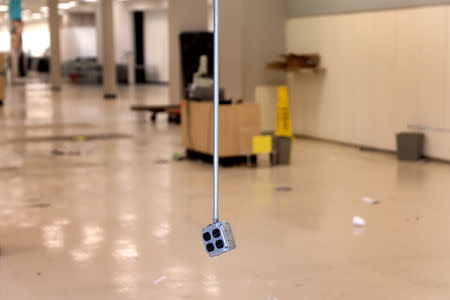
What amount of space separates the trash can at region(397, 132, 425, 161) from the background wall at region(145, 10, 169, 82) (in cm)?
2447

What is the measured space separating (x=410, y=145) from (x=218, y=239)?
7125 millimetres

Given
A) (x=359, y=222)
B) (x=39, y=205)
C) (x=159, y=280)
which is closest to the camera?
(x=159, y=280)

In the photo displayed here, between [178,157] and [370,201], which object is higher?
[178,157]

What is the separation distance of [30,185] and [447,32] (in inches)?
239

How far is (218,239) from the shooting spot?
312 centimetres

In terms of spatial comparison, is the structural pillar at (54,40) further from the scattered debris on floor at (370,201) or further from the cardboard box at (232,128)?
the scattered debris on floor at (370,201)

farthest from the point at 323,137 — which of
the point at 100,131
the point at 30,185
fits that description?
the point at 30,185

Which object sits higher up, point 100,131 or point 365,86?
point 365,86

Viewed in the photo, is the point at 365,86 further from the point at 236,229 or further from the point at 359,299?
the point at 359,299

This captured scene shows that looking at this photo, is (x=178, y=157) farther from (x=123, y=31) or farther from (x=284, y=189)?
(x=123, y=31)

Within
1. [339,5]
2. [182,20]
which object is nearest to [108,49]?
[182,20]

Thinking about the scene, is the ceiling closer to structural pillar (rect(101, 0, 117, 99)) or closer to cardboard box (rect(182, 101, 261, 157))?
structural pillar (rect(101, 0, 117, 99))

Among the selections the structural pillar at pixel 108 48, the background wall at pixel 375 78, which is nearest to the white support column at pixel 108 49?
the structural pillar at pixel 108 48

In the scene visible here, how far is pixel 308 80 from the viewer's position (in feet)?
41.3
